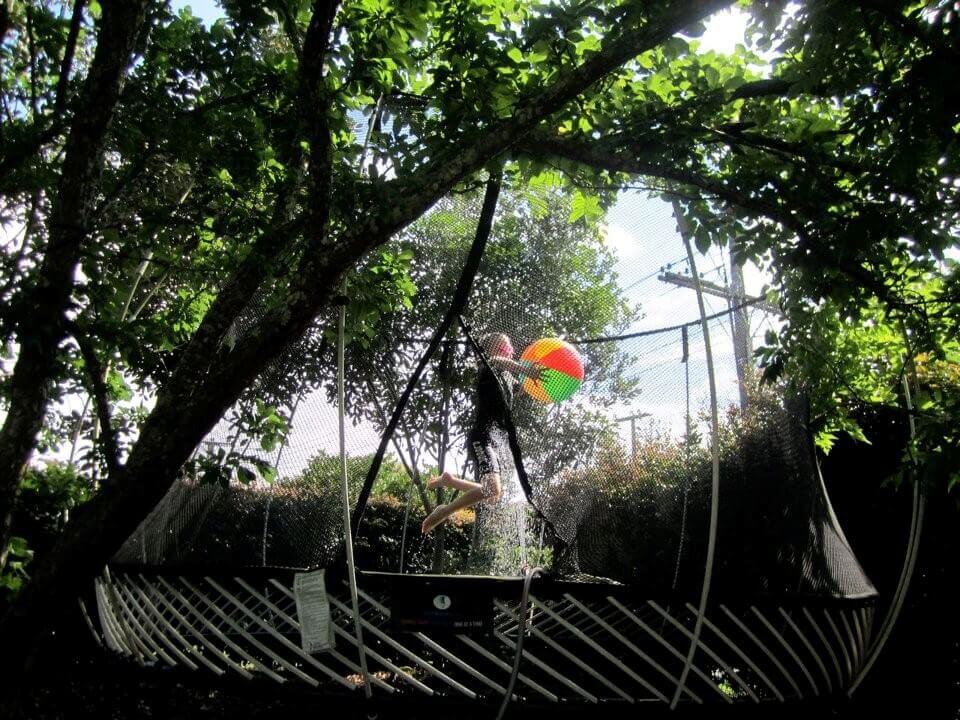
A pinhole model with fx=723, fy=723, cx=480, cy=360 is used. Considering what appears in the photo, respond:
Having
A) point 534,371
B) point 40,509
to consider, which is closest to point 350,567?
point 534,371

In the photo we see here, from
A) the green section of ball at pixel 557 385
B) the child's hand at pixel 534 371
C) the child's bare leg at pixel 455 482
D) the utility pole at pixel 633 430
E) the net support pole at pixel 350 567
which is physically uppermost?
the child's hand at pixel 534 371

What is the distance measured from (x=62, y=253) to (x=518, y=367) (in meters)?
2.09

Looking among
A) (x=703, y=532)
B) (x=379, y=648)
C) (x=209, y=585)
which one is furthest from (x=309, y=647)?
(x=703, y=532)

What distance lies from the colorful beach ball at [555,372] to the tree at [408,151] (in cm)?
69

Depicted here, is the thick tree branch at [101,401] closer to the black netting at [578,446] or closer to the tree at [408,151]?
the tree at [408,151]

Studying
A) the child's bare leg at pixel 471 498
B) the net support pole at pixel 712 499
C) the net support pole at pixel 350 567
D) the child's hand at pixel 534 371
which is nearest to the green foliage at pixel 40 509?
the net support pole at pixel 350 567

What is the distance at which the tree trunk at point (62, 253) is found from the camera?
237 centimetres

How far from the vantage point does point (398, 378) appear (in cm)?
448

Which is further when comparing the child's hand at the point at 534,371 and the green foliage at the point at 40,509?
the child's hand at the point at 534,371

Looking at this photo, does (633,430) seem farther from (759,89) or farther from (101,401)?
(101,401)

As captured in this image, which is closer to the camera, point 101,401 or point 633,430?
point 101,401

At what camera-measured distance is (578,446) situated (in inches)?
136

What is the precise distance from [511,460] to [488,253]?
1.24 m

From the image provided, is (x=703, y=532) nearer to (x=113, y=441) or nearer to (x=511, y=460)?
(x=511, y=460)
